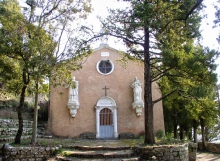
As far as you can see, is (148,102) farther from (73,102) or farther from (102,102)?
(73,102)

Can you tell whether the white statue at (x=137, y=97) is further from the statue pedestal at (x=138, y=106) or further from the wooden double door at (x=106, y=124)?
the wooden double door at (x=106, y=124)

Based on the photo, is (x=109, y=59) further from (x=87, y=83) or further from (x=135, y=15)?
(x=135, y=15)

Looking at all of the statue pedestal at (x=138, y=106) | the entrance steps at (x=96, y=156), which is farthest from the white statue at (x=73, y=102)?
the entrance steps at (x=96, y=156)

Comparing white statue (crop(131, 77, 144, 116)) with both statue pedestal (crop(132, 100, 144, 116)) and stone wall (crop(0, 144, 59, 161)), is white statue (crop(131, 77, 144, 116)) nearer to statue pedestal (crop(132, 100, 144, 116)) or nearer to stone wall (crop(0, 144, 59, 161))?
statue pedestal (crop(132, 100, 144, 116))

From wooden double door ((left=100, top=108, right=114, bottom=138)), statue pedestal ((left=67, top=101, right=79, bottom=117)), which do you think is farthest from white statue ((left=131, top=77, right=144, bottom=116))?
statue pedestal ((left=67, top=101, right=79, bottom=117))

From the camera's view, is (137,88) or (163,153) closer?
(163,153)

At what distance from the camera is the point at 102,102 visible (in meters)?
15.5

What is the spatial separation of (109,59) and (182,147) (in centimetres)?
882

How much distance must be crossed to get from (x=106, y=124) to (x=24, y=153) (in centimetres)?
749

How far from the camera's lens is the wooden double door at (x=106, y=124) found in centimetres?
1512

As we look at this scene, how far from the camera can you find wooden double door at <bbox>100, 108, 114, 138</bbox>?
595 inches

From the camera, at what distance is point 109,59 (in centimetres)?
1631

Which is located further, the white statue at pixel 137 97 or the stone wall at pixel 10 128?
the white statue at pixel 137 97

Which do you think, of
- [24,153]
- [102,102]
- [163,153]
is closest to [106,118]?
[102,102]
